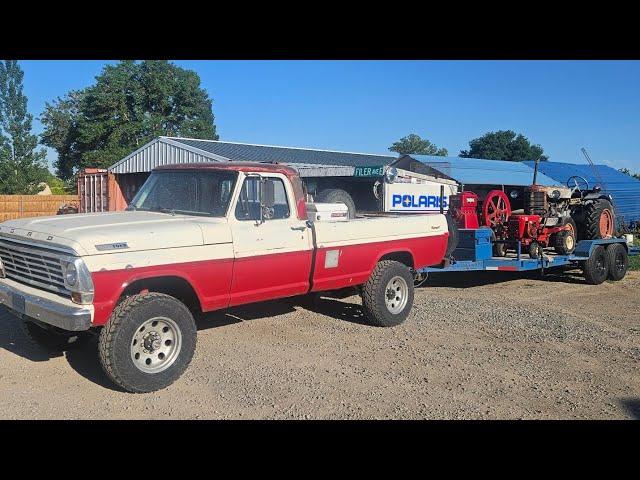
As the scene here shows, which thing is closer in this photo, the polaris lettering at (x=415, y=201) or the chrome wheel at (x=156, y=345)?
the chrome wheel at (x=156, y=345)

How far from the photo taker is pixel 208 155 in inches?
734

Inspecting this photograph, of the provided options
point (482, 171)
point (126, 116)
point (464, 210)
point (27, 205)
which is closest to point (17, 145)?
point (126, 116)

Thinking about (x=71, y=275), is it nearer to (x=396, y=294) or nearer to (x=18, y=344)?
(x=18, y=344)

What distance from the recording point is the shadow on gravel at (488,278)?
1189cm

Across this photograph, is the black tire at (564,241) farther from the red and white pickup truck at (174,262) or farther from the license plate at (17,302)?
the license plate at (17,302)

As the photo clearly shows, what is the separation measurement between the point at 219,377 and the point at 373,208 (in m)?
7.56

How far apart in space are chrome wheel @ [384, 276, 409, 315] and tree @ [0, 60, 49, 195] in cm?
3672

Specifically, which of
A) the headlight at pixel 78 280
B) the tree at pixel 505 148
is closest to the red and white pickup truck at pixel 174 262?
the headlight at pixel 78 280

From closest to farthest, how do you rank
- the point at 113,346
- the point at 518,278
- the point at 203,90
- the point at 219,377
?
the point at 113,346 → the point at 219,377 → the point at 518,278 → the point at 203,90

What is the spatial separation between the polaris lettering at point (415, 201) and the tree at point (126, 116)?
2609 cm

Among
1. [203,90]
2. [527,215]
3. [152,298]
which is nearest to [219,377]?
[152,298]

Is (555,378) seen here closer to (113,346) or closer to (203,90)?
(113,346)

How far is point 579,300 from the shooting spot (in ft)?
34.1

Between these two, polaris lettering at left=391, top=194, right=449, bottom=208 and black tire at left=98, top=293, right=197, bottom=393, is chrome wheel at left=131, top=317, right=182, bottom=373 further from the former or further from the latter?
polaris lettering at left=391, top=194, right=449, bottom=208
